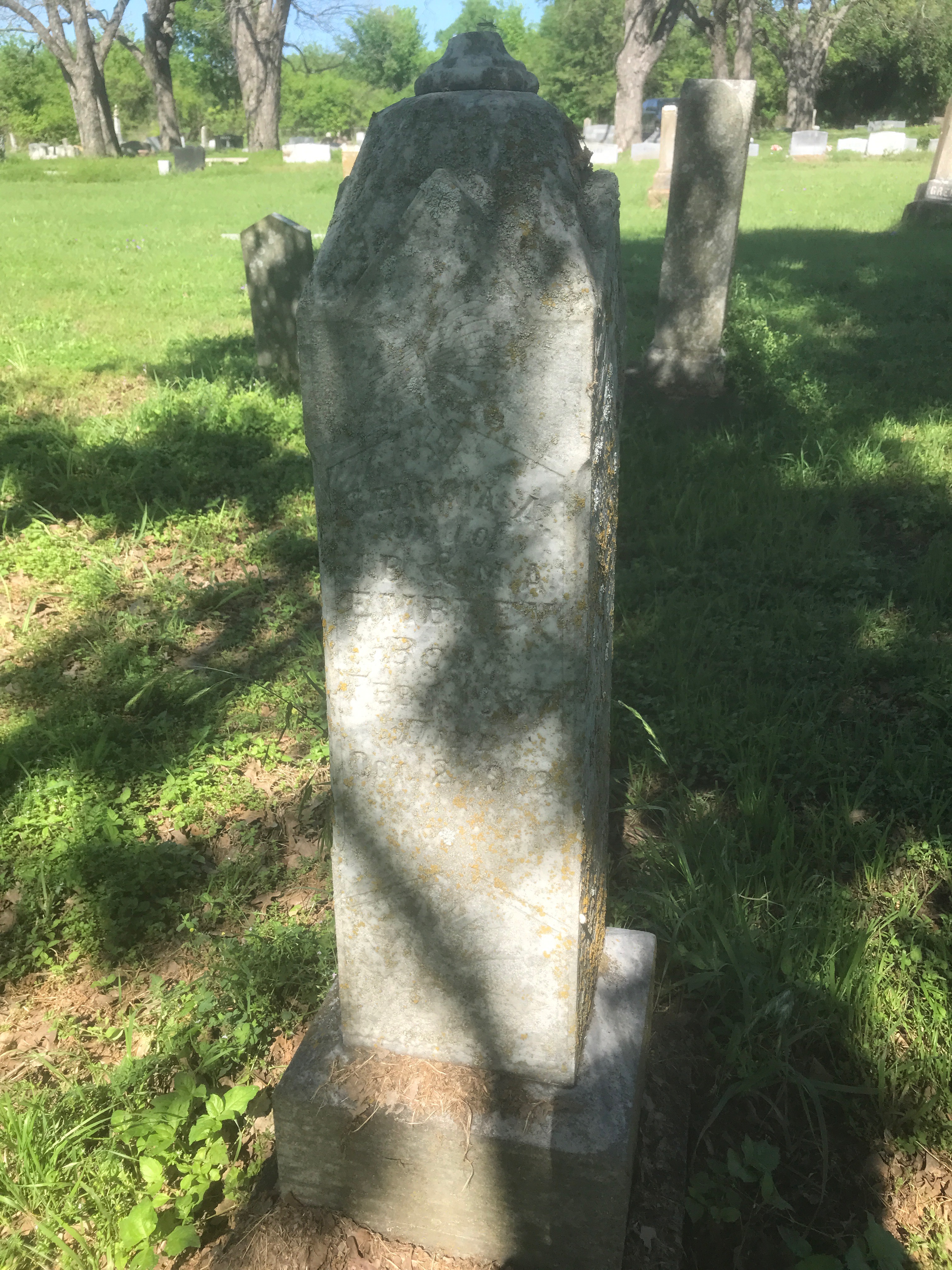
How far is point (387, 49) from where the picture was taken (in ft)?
239

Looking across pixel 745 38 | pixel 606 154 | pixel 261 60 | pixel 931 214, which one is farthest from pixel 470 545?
pixel 745 38

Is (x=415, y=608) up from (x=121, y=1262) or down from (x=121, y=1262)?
up

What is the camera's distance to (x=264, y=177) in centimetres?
2478

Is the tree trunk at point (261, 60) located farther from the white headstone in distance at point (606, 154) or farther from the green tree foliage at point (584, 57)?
the green tree foliage at point (584, 57)

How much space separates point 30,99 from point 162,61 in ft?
79.1

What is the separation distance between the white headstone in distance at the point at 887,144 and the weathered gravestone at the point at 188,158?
20.1 m

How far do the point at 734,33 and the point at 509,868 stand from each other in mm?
54571

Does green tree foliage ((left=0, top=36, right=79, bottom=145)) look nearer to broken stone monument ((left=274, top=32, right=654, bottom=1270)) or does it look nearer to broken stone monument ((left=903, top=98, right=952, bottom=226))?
broken stone monument ((left=903, top=98, right=952, bottom=226))

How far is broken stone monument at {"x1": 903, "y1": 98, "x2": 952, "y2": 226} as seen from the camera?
12992 millimetres

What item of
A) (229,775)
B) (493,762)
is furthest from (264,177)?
(493,762)

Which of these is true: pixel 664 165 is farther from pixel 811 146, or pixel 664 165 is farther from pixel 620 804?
pixel 811 146

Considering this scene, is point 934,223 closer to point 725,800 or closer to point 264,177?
point 725,800

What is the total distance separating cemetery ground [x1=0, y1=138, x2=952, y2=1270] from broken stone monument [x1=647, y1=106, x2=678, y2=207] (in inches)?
410

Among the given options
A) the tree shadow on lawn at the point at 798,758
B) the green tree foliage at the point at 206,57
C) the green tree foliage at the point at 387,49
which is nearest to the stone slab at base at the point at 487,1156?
the tree shadow on lawn at the point at 798,758
